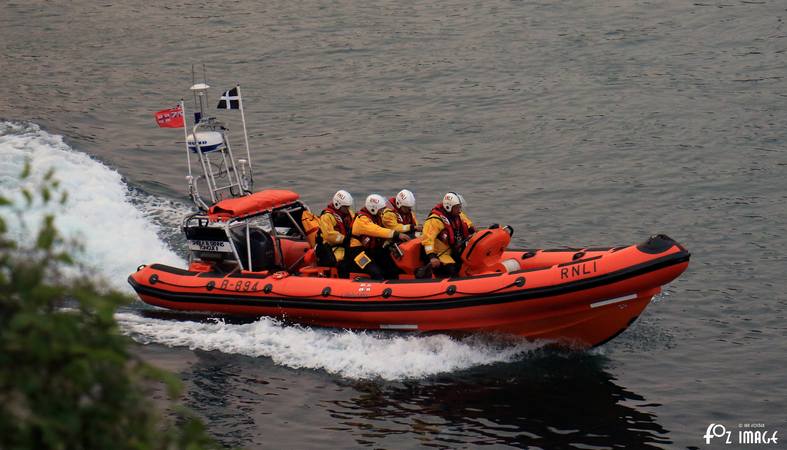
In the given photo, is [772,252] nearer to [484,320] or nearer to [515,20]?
[484,320]

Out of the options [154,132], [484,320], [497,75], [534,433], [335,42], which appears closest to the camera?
[534,433]

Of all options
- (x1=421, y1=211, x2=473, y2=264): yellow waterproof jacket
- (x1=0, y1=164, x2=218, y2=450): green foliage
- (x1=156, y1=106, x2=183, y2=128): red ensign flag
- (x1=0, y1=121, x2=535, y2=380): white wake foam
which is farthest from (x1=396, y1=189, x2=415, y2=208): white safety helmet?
(x1=0, y1=164, x2=218, y2=450): green foliage

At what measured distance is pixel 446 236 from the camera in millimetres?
11047

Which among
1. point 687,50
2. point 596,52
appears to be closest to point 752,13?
point 687,50

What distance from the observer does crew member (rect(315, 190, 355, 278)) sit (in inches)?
450

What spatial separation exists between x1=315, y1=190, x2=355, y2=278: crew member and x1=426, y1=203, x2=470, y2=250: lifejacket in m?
0.97

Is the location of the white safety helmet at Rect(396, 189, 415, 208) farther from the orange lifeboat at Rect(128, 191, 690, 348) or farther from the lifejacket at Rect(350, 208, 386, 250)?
the orange lifeboat at Rect(128, 191, 690, 348)

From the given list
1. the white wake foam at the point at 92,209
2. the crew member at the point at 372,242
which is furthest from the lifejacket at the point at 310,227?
the white wake foam at the point at 92,209

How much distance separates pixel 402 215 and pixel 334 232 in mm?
742

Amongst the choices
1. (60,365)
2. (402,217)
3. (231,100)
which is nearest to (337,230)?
(402,217)

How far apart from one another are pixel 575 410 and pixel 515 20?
1418cm

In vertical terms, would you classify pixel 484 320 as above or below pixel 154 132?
below

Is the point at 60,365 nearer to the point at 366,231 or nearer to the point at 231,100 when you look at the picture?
the point at 366,231

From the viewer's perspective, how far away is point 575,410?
978 centimetres
